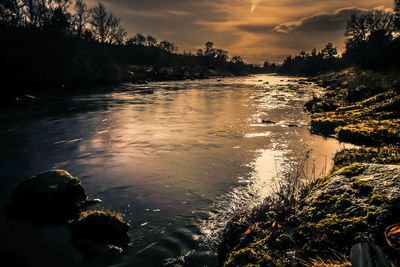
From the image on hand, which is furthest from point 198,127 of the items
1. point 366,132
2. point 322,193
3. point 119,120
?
point 322,193

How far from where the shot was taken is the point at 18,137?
13.1 metres

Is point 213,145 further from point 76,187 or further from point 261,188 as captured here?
point 76,187

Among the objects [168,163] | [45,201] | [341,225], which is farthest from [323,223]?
[168,163]

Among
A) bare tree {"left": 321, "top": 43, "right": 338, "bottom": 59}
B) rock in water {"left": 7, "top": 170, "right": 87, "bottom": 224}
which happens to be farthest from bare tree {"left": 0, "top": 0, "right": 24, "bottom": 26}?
bare tree {"left": 321, "top": 43, "right": 338, "bottom": 59}

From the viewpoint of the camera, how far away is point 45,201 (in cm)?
511

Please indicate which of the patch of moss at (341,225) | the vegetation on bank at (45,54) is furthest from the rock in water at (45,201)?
the vegetation on bank at (45,54)

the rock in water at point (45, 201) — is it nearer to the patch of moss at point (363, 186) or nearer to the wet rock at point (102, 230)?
the wet rock at point (102, 230)

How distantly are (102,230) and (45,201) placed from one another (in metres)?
1.74

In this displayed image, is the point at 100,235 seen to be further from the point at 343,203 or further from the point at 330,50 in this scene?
the point at 330,50

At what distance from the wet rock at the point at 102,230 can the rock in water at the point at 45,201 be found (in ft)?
2.53

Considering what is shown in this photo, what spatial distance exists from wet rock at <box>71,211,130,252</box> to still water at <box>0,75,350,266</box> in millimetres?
239

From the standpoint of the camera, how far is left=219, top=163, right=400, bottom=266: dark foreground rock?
8.94 ft

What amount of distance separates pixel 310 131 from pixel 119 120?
13.1m

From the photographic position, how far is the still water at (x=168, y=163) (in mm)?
4617
